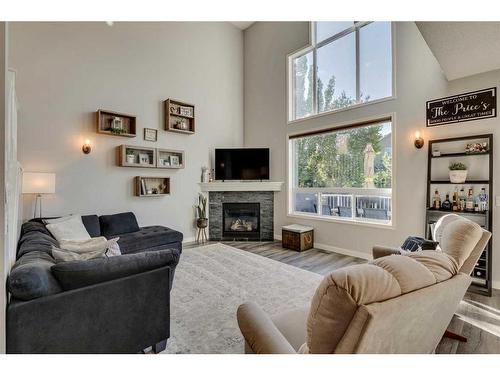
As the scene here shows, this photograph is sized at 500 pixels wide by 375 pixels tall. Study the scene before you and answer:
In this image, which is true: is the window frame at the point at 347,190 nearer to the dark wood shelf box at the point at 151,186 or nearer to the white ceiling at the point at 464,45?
the white ceiling at the point at 464,45

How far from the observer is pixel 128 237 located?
3.90 metres

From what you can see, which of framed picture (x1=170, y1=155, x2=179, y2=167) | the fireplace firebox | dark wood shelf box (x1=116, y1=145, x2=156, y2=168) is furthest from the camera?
the fireplace firebox

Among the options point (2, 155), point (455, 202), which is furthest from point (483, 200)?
point (2, 155)

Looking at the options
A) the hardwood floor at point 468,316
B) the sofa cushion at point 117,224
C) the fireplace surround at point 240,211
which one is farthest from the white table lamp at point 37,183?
the hardwood floor at point 468,316

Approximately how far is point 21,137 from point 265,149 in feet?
13.3

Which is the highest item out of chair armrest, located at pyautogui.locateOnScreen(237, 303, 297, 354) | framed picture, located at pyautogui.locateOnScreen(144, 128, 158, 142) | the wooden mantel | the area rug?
framed picture, located at pyautogui.locateOnScreen(144, 128, 158, 142)

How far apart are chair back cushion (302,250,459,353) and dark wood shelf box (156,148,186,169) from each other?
456 centimetres

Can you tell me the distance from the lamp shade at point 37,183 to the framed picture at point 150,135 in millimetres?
1684

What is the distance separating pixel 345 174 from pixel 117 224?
390 centimetres

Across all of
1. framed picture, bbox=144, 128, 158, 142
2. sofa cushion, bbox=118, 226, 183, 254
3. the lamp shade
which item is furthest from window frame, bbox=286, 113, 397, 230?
the lamp shade

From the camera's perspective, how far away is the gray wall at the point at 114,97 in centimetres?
388

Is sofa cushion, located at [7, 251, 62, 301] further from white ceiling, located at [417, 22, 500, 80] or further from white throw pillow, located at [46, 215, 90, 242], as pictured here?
white ceiling, located at [417, 22, 500, 80]

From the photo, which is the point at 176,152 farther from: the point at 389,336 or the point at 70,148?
the point at 389,336

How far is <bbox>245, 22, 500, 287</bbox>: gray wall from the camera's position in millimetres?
3479
